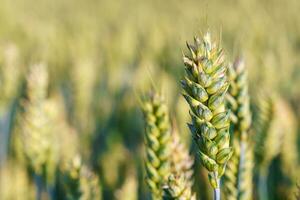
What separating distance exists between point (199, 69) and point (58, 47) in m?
3.98

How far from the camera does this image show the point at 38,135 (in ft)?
6.51

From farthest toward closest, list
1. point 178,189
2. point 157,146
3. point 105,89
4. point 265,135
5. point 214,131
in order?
1. point 105,89
2. point 265,135
3. point 157,146
4. point 178,189
5. point 214,131

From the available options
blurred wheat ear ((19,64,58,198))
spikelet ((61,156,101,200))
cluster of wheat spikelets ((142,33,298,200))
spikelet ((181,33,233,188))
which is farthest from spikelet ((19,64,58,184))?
spikelet ((181,33,233,188))

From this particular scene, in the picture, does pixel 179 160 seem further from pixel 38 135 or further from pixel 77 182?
pixel 38 135

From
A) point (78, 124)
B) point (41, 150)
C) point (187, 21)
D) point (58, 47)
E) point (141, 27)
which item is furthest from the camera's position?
point (187, 21)

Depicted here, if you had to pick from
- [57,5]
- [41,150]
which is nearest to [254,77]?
[41,150]

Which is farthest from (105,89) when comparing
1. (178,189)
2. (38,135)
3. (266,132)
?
(178,189)

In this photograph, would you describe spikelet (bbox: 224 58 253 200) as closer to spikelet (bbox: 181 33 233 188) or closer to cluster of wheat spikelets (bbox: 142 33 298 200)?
cluster of wheat spikelets (bbox: 142 33 298 200)

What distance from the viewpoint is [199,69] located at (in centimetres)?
103

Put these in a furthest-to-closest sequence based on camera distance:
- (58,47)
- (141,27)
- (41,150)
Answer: (141,27) < (58,47) < (41,150)

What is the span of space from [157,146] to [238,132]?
308 millimetres

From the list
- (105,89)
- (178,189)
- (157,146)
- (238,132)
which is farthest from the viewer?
(105,89)

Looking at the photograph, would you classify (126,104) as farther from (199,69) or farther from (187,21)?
(187,21)

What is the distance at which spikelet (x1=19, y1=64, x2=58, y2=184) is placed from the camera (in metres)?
1.97
